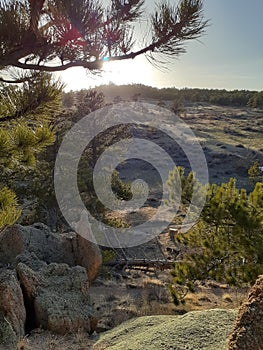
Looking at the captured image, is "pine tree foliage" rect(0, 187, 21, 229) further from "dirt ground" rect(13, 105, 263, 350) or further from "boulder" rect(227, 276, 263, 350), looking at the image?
"boulder" rect(227, 276, 263, 350)

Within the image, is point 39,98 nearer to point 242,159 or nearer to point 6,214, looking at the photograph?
point 6,214

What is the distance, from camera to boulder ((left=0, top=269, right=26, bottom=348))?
545 cm

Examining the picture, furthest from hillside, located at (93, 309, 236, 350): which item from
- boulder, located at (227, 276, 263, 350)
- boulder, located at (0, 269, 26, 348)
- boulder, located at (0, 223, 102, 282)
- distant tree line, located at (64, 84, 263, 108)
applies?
distant tree line, located at (64, 84, 263, 108)

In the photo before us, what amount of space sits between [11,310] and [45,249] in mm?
3008

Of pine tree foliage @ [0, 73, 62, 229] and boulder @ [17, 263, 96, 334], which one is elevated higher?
pine tree foliage @ [0, 73, 62, 229]

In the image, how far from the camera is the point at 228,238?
721 cm

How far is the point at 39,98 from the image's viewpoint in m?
3.63

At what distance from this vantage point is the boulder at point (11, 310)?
5.45 metres

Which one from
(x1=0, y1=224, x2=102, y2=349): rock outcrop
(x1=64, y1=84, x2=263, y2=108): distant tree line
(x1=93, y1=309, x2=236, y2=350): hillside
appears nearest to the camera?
(x1=93, y1=309, x2=236, y2=350): hillside

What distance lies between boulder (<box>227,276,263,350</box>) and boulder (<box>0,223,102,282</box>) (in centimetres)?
555

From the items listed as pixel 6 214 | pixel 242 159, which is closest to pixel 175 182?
pixel 6 214

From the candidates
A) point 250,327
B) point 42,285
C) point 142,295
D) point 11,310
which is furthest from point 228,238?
point 11,310

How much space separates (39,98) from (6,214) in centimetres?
133

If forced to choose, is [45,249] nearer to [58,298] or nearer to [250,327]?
[58,298]
